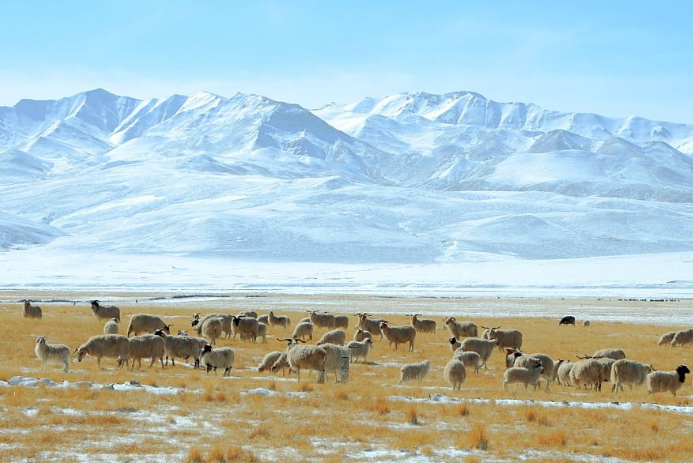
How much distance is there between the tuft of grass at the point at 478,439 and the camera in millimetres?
10773

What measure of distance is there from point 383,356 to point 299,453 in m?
13.9

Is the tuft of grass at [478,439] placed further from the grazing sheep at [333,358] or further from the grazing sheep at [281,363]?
the grazing sheep at [281,363]

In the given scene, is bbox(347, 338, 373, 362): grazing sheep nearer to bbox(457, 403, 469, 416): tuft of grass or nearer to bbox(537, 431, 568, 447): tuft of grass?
bbox(457, 403, 469, 416): tuft of grass

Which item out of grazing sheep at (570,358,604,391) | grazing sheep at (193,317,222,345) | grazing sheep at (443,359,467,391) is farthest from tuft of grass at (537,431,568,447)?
grazing sheep at (193,317,222,345)

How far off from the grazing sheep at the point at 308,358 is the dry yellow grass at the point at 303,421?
0.58 m

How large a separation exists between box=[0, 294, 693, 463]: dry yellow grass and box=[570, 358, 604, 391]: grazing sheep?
1.19 ft

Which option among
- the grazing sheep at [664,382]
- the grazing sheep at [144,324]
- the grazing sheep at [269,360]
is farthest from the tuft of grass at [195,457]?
the grazing sheep at [144,324]

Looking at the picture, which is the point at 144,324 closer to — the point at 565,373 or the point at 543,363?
the point at 543,363

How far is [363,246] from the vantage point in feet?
458

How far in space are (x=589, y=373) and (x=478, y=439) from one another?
26.7ft

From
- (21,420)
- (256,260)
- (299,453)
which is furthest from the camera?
(256,260)

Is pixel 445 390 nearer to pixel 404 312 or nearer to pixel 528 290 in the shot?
pixel 404 312

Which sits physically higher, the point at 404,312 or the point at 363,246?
the point at 363,246

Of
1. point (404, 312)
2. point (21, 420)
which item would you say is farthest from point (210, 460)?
→ point (404, 312)
